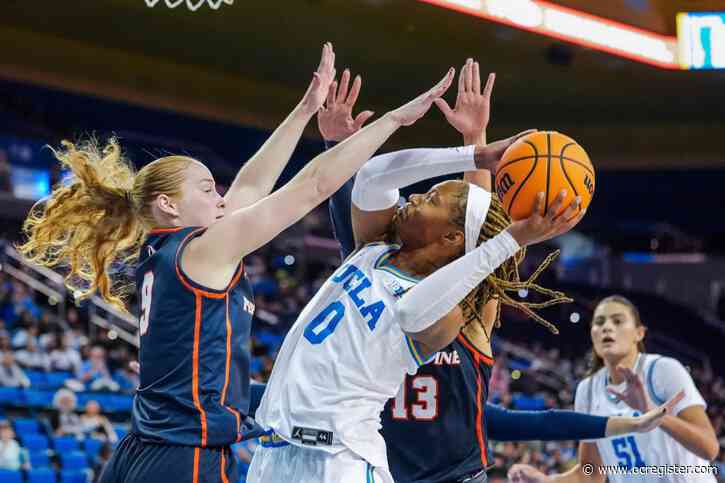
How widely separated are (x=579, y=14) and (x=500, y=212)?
1129 centimetres

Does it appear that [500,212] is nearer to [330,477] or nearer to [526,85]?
[330,477]

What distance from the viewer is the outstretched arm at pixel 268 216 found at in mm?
2793

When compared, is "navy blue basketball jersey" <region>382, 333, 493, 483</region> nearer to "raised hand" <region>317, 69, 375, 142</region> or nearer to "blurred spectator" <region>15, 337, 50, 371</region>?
"raised hand" <region>317, 69, 375, 142</region>

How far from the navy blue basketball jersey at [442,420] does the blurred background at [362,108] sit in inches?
222

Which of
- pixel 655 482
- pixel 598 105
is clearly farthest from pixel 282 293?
pixel 655 482

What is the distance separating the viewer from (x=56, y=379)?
972 centimetres

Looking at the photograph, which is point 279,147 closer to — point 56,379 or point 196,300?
point 196,300

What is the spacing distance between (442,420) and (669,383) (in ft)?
5.87

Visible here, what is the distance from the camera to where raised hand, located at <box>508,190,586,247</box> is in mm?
2750

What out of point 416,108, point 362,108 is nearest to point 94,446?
point 416,108

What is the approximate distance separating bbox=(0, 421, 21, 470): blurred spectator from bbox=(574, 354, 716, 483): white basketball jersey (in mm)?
4613

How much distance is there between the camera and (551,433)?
12.1 ft

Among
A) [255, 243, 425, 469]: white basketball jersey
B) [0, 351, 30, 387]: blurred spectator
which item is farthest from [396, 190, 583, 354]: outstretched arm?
[0, 351, 30, 387]: blurred spectator

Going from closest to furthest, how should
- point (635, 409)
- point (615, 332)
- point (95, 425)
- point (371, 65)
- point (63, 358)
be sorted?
point (635, 409) → point (615, 332) → point (95, 425) → point (63, 358) → point (371, 65)
